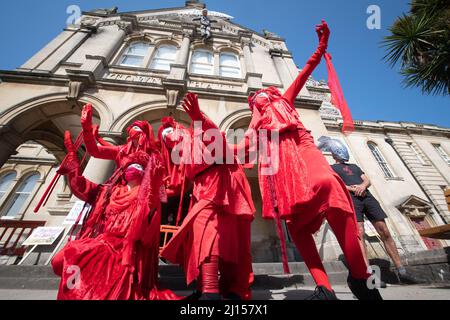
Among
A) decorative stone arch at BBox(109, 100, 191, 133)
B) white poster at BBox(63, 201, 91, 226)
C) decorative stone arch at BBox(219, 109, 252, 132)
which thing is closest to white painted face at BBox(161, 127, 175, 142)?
white poster at BBox(63, 201, 91, 226)

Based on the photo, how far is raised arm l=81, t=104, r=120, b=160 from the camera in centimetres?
248

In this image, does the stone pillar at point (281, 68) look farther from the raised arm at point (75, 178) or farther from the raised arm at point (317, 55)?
the raised arm at point (75, 178)

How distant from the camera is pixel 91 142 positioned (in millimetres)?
2670

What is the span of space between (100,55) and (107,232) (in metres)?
8.44

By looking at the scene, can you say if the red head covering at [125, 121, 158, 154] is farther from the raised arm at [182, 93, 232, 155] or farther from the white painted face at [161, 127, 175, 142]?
the raised arm at [182, 93, 232, 155]

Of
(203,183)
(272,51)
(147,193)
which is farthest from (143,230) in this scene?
(272,51)

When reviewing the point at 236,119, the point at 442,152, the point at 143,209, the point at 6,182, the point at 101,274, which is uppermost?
the point at 442,152

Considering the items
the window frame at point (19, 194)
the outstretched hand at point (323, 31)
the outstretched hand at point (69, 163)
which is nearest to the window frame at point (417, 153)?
the outstretched hand at point (323, 31)

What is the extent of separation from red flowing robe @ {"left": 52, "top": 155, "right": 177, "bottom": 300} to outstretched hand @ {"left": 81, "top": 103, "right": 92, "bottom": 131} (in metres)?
0.70

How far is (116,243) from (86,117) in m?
1.76

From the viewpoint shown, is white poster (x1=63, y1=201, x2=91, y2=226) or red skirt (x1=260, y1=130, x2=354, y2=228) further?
white poster (x1=63, y1=201, x2=91, y2=226)

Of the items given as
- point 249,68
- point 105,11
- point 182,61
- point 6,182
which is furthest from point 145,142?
point 6,182

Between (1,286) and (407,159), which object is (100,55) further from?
(407,159)

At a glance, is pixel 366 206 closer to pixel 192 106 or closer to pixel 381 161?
pixel 192 106
